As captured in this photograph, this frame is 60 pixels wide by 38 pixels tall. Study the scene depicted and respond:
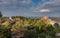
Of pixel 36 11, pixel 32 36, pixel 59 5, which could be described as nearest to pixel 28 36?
pixel 32 36

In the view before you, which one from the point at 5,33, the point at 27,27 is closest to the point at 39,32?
the point at 27,27

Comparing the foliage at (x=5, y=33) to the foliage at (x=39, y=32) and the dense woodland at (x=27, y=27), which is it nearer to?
the dense woodland at (x=27, y=27)

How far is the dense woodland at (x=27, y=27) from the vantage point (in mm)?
3051

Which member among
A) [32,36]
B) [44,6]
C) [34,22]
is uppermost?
[44,6]

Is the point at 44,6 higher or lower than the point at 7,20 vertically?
higher

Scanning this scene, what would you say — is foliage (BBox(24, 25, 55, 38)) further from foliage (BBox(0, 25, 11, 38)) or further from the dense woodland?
foliage (BBox(0, 25, 11, 38))

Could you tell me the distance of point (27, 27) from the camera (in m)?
3.10

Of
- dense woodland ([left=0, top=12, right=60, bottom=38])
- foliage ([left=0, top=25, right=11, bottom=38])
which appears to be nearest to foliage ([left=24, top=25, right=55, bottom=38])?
dense woodland ([left=0, top=12, right=60, bottom=38])

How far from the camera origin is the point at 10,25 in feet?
10.2

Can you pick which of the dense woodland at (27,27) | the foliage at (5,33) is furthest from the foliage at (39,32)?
the foliage at (5,33)

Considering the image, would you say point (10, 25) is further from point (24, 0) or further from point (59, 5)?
point (59, 5)

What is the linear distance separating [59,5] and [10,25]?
2.89 feet

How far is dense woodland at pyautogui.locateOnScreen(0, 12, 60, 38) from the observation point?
3.05 m

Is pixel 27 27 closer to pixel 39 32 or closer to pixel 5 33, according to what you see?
pixel 39 32
